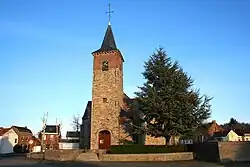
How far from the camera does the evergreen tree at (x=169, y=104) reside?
94.1 feet

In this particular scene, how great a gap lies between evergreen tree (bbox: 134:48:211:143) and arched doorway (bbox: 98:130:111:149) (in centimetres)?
617

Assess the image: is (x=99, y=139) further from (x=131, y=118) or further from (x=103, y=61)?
(x=103, y=61)

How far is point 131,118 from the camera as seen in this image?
35969mm

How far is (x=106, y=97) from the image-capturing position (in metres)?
36.4

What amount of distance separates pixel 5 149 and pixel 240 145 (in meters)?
63.9

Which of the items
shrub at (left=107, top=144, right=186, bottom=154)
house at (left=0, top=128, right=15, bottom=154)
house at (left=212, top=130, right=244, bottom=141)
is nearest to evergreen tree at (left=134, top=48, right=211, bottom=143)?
shrub at (left=107, top=144, right=186, bottom=154)

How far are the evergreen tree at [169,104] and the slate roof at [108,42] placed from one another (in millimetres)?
9100

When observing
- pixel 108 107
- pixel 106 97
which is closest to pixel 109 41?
pixel 106 97

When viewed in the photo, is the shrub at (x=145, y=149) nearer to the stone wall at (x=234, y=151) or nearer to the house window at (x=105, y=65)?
the stone wall at (x=234, y=151)

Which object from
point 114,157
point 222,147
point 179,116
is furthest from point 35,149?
point 222,147

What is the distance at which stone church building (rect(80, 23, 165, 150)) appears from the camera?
1391 inches

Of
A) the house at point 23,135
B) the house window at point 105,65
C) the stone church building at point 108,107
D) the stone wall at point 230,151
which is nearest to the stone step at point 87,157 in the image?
the stone church building at point 108,107

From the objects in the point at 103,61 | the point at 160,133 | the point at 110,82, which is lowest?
the point at 160,133

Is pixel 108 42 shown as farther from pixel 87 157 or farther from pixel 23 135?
pixel 23 135
